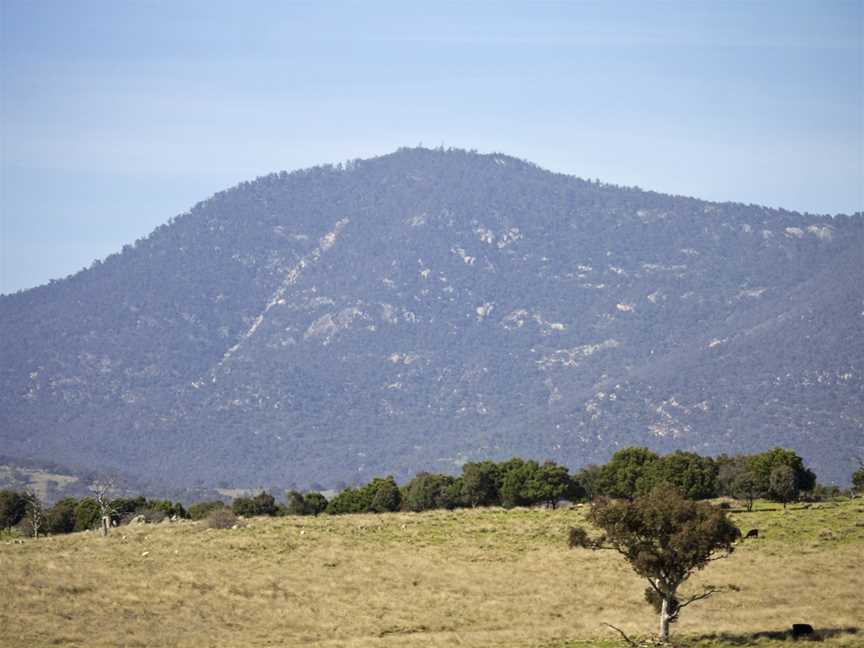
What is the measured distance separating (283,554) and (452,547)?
972 cm

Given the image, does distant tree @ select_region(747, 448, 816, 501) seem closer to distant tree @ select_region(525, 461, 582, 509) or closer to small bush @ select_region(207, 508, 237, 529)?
distant tree @ select_region(525, 461, 582, 509)

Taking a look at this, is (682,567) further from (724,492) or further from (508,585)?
(724,492)

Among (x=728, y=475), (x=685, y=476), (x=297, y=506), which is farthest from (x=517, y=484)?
(x=297, y=506)

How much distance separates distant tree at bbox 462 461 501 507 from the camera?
11744cm

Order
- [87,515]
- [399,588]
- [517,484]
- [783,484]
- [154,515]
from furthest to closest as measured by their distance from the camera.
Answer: [517,484]
[154,515]
[87,515]
[783,484]
[399,588]

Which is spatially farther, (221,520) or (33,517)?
(33,517)

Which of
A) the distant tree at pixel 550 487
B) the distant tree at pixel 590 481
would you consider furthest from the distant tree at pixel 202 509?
the distant tree at pixel 590 481

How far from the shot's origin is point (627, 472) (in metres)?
114

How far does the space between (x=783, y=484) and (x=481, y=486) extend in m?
23.7

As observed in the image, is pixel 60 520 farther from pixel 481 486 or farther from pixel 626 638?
pixel 626 638

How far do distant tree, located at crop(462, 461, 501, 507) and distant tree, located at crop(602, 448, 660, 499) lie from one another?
8.71 metres

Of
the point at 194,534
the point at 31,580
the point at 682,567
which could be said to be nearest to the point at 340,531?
the point at 194,534

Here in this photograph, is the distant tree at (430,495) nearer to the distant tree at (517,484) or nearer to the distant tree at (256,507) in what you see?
the distant tree at (517,484)

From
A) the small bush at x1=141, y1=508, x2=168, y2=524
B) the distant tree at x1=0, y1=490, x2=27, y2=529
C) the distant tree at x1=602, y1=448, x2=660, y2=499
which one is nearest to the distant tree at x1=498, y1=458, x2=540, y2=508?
the distant tree at x1=602, y1=448, x2=660, y2=499
